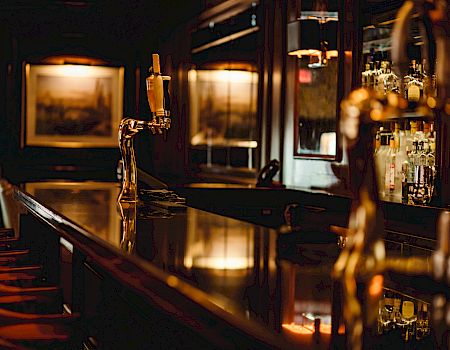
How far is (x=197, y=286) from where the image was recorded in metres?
1.63

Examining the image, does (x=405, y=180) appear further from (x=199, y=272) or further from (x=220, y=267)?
(x=199, y=272)

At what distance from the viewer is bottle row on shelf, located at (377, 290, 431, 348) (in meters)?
1.26

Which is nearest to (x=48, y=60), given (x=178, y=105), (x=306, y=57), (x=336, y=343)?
(x=178, y=105)

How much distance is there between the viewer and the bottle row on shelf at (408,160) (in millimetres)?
4121

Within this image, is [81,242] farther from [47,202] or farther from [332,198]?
[332,198]

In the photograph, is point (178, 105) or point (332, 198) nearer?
point (332, 198)

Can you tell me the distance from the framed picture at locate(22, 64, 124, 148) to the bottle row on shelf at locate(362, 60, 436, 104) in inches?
254

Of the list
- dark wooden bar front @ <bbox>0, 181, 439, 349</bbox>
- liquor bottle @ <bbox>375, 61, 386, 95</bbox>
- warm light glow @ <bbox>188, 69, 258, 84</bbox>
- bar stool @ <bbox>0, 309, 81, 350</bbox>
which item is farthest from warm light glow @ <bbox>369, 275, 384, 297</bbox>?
warm light glow @ <bbox>188, 69, 258, 84</bbox>

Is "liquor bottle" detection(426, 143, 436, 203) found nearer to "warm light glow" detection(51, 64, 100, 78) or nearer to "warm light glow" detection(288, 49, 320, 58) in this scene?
"warm light glow" detection(288, 49, 320, 58)

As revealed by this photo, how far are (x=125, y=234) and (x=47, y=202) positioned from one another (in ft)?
5.19

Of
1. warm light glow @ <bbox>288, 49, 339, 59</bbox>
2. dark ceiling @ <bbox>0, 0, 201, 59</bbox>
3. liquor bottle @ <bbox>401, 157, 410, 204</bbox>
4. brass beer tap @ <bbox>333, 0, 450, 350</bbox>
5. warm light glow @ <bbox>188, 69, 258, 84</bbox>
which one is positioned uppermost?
dark ceiling @ <bbox>0, 0, 201, 59</bbox>

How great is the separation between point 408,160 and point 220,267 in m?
2.57

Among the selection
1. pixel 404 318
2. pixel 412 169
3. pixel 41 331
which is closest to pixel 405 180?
pixel 412 169

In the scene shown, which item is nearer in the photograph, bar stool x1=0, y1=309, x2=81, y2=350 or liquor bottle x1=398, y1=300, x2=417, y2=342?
liquor bottle x1=398, y1=300, x2=417, y2=342
